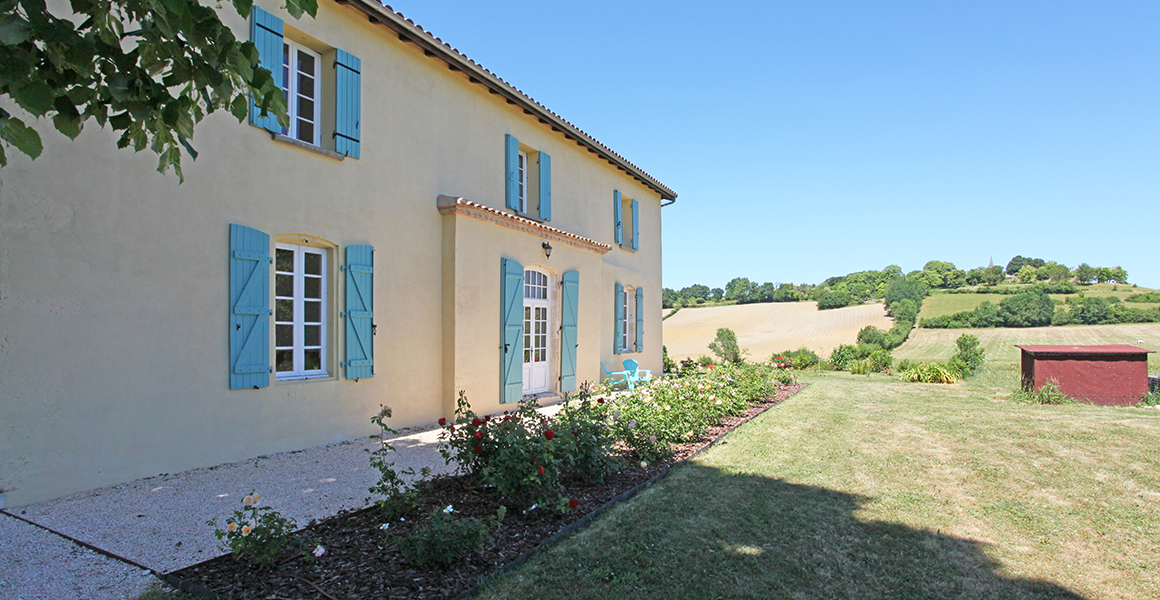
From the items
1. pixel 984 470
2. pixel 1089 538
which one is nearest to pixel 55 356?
pixel 1089 538

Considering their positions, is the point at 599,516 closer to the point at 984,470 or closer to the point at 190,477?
the point at 190,477

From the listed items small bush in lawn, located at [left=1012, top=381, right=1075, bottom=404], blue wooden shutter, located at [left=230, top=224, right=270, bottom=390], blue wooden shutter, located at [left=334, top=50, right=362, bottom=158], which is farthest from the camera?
small bush in lawn, located at [left=1012, top=381, right=1075, bottom=404]

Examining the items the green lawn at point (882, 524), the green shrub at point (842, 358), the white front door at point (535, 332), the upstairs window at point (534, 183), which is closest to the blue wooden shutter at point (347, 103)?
the upstairs window at point (534, 183)

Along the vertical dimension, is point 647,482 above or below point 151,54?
below

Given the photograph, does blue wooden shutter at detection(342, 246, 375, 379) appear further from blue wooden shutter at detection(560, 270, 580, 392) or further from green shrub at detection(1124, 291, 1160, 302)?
green shrub at detection(1124, 291, 1160, 302)

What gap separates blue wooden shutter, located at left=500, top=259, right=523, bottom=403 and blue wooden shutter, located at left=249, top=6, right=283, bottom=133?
3.70m

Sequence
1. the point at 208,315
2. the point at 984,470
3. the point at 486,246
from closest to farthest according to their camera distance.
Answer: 1. the point at 208,315
2. the point at 984,470
3. the point at 486,246

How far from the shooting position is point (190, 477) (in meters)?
5.02

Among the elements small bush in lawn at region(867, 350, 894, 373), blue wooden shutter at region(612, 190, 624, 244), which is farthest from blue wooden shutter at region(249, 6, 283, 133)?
small bush in lawn at region(867, 350, 894, 373)

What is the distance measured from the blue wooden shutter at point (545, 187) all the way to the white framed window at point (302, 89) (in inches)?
168

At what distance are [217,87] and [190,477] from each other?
4.26 m

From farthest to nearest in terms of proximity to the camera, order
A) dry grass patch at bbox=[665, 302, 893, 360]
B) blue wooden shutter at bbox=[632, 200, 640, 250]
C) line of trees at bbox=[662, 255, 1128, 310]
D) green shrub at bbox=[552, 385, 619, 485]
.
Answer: line of trees at bbox=[662, 255, 1128, 310] → dry grass patch at bbox=[665, 302, 893, 360] → blue wooden shutter at bbox=[632, 200, 640, 250] → green shrub at bbox=[552, 385, 619, 485]

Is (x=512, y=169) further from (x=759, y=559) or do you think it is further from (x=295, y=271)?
(x=759, y=559)

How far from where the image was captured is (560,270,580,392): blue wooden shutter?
9898 millimetres
